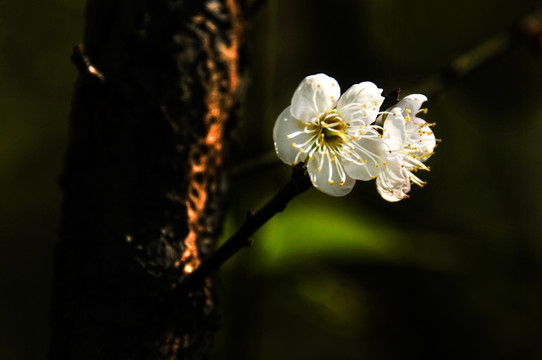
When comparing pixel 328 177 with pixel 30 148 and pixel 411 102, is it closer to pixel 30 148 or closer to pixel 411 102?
pixel 411 102

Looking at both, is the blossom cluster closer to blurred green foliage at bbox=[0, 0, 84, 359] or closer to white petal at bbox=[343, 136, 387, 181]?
A: white petal at bbox=[343, 136, 387, 181]

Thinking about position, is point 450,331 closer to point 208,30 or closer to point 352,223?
point 352,223

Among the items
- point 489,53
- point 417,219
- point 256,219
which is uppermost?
point 256,219

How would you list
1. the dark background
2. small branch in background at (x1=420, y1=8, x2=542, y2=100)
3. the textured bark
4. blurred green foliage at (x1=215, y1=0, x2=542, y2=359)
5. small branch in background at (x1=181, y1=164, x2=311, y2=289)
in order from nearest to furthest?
small branch in background at (x1=181, y1=164, x2=311, y2=289), the textured bark, small branch in background at (x1=420, y1=8, x2=542, y2=100), blurred green foliage at (x1=215, y1=0, x2=542, y2=359), the dark background

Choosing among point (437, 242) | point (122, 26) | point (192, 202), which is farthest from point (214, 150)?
point (437, 242)

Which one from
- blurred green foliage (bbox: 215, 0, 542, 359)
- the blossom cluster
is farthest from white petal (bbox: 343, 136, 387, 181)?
blurred green foliage (bbox: 215, 0, 542, 359)

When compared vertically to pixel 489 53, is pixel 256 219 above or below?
above

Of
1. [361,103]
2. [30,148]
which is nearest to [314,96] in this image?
[361,103]
